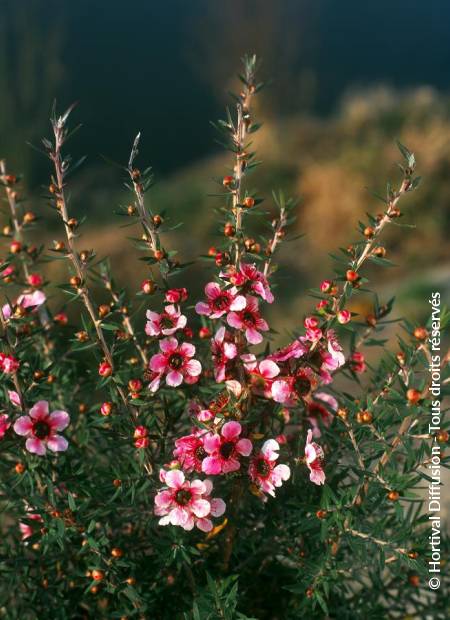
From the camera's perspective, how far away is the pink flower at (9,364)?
1.26 metres

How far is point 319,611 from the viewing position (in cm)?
170

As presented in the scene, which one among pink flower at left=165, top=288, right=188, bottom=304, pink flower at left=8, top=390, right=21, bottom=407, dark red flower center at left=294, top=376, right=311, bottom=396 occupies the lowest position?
pink flower at left=8, top=390, right=21, bottom=407

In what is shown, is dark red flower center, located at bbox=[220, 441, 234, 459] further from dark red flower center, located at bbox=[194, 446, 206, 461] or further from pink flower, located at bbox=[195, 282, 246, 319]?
pink flower, located at bbox=[195, 282, 246, 319]

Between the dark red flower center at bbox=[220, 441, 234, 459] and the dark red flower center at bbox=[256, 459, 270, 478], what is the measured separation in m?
0.08

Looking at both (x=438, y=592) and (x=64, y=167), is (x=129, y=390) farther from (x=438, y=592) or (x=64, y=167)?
(x=438, y=592)

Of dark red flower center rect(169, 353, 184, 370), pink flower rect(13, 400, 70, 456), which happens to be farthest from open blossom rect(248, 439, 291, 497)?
pink flower rect(13, 400, 70, 456)

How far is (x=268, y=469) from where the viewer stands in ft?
4.43

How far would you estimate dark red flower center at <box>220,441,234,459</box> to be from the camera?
4.28ft

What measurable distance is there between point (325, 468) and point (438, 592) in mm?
608

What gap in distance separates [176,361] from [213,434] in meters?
0.16

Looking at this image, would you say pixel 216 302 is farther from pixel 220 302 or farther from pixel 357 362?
pixel 357 362

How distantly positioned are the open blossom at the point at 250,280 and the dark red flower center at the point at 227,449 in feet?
0.89

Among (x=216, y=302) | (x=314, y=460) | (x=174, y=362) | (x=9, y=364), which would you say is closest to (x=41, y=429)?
(x=9, y=364)

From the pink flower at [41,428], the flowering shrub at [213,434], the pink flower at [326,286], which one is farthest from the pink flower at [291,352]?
the pink flower at [41,428]
